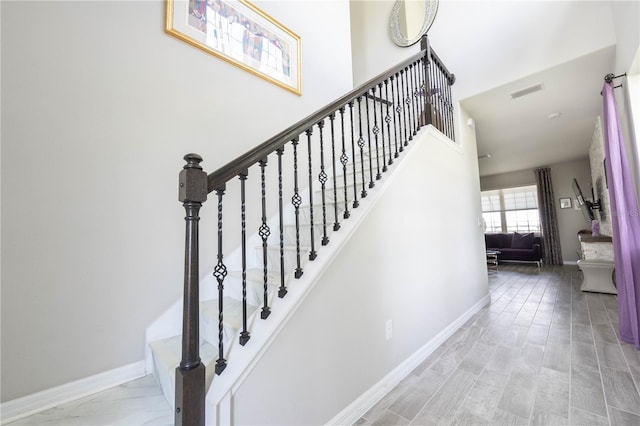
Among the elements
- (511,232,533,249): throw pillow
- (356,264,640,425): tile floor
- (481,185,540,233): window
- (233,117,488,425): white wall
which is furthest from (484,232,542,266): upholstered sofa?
(233,117,488,425): white wall

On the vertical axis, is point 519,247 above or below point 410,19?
below

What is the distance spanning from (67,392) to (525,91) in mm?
4999

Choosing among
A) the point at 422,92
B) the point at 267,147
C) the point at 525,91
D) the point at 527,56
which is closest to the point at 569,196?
the point at 525,91

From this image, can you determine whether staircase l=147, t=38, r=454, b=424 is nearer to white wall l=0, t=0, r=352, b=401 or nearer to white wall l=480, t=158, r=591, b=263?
white wall l=0, t=0, r=352, b=401

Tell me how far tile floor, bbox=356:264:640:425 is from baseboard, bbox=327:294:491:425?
37 mm

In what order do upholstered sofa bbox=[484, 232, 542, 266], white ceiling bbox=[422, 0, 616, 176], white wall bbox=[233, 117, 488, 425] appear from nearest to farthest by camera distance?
white wall bbox=[233, 117, 488, 425] → white ceiling bbox=[422, 0, 616, 176] → upholstered sofa bbox=[484, 232, 542, 266]

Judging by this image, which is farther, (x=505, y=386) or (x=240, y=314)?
(x=505, y=386)

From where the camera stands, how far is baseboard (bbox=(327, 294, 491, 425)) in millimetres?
1455

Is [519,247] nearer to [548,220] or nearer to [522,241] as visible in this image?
[522,241]

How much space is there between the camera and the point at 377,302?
1.73 m

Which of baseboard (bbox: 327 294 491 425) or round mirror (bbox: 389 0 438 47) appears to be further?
round mirror (bbox: 389 0 438 47)

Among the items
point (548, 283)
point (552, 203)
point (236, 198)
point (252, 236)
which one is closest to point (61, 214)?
point (236, 198)

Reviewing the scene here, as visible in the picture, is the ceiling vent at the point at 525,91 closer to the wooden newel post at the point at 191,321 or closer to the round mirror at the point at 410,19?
the round mirror at the point at 410,19

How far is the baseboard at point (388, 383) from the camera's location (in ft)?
4.77
